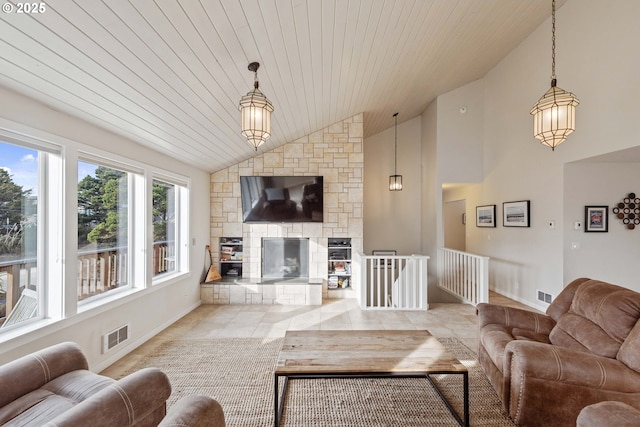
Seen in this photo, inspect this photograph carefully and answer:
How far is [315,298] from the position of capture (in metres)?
4.62

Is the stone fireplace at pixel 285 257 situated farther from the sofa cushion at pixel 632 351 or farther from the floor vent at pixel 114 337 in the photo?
the sofa cushion at pixel 632 351

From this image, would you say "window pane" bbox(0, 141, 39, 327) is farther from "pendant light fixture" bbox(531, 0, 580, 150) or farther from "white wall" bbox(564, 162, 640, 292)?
"white wall" bbox(564, 162, 640, 292)

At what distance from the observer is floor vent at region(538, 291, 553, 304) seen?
4.28m

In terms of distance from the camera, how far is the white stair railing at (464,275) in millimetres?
4184

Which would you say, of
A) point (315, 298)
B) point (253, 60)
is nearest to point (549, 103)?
point (253, 60)

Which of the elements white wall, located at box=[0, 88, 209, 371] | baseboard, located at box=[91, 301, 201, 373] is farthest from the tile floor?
white wall, located at box=[0, 88, 209, 371]

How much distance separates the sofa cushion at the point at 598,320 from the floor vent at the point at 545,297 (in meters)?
2.57

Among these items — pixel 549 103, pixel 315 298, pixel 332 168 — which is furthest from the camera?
pixel 332 168

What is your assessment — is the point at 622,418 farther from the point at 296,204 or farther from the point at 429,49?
the point at 296,204

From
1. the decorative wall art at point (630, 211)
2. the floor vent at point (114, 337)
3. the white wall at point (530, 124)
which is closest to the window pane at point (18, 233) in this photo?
the floor vent at point (114, 337)

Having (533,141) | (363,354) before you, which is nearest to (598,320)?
(363,354)

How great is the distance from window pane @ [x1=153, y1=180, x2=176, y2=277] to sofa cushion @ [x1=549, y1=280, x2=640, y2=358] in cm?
434

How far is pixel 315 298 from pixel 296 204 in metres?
1.63

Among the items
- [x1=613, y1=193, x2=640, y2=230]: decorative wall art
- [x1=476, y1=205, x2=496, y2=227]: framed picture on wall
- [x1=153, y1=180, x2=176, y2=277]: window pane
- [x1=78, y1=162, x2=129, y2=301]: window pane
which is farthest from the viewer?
[x1=476, y1=205, x2=496, y2=227]: framed picture on wall
